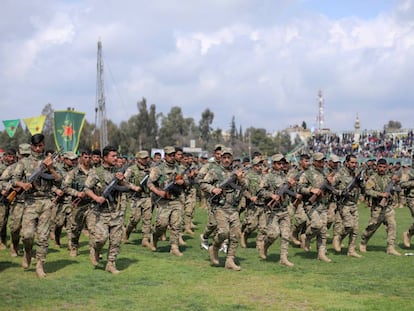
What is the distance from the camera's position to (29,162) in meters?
9.56

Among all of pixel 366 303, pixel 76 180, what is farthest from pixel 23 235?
pixel 366 303

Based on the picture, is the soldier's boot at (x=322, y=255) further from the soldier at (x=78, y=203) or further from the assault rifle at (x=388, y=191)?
the soldier at (x=78, y=203)

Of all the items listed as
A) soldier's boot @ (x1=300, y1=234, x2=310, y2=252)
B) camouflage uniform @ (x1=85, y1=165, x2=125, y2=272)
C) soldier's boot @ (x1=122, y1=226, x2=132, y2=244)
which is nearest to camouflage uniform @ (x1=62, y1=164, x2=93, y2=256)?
camouflage uniform @ (x1=85, y1=165, x2=125, y2=272)

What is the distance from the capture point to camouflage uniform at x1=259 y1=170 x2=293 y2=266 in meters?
10.8

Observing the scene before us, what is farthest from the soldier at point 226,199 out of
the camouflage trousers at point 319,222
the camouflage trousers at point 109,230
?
the camouflage trousers at point 319,222

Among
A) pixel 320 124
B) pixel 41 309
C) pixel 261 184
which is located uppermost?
pixel 320 124

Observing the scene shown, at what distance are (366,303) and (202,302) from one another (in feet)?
8.15

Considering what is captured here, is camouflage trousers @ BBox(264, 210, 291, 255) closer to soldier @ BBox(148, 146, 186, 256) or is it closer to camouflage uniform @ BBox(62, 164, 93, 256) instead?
soldier @ BBox(148, 146, 186, 256)

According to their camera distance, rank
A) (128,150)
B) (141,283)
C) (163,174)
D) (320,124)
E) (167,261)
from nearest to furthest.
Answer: (141,283) → (167,261) → (163,174) → (320,124) → (128,150)

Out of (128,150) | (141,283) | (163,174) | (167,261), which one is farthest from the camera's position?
(128,150)

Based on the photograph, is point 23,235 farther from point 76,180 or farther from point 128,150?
point 128,150

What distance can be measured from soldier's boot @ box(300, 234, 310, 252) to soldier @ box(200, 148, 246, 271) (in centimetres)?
290

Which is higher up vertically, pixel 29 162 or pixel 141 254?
pixel 29 162

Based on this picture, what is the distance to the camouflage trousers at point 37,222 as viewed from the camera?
9422 millimetres
